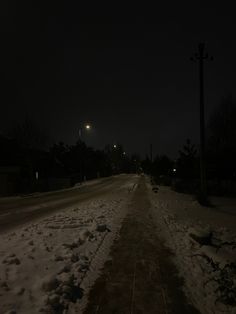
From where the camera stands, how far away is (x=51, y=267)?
6648mm

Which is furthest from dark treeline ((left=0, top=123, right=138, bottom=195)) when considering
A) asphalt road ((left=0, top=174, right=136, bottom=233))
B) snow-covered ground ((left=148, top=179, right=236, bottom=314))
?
snow-covered ground ((left=148, top=179, right=236, bottom=314))

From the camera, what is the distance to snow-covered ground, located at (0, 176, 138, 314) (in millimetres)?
4996

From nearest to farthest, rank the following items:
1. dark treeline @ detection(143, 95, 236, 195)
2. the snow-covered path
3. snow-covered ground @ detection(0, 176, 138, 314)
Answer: snow-covered ground @ detection(0, 176, 138, 314) → the snow-covered path → dark treeline @ detection(143, 95, 236, 195)

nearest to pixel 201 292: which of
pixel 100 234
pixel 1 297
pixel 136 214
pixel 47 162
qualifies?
pixel 1 297

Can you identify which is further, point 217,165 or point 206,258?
point 217,165

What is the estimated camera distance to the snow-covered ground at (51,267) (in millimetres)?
4996

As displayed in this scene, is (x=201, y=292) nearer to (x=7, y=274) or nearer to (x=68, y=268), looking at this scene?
(x=68, y=268)

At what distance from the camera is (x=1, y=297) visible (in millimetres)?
5109

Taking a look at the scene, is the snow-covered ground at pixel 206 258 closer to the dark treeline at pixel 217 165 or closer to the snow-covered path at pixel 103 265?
the snow-covered path at pixel 103 265

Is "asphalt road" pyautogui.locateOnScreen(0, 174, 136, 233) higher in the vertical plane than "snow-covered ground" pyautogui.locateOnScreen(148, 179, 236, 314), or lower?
lower

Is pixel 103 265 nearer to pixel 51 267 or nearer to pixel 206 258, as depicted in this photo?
pixel 51 267

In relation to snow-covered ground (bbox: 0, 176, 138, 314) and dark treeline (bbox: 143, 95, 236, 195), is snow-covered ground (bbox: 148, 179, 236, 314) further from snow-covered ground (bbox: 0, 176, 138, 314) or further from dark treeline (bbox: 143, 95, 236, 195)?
dark treeline (bbox: 143, 95, 236, 195)

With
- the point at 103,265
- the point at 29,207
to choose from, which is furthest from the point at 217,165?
the point at 103,265

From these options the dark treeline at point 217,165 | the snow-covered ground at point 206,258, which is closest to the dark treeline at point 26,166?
the dark treeline at point 217,165
